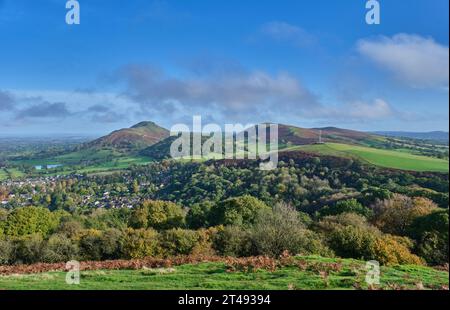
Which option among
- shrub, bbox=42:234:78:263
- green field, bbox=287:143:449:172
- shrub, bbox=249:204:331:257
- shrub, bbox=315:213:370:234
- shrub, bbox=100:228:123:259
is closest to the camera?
shrub, bbox=249:204:331:257

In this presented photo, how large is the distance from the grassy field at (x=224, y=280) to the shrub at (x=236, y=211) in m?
20.7

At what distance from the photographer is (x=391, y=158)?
79.4 m

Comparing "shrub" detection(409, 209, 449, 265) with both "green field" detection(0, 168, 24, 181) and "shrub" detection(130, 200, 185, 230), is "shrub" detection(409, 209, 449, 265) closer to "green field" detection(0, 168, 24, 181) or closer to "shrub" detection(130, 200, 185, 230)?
"shrub" detection(130, 200, 185, 230)

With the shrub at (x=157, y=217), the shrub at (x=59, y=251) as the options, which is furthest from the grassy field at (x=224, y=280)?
the shrub at (x=157, y=217)

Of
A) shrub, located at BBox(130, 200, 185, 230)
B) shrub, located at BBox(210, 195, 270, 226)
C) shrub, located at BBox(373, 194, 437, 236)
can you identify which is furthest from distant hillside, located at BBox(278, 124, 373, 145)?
shrub, located at BBox(130, 200, 185, 230)

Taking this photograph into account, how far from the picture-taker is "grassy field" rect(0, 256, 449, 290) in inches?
455

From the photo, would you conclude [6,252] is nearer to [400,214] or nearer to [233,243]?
[233,243]

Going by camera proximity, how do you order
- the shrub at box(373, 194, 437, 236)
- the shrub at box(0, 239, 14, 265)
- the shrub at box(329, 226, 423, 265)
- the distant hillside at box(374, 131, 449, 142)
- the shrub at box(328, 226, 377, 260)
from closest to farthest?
the shrub at box(329, 226, 423, 265) < the shrub at box(328, 226, 377, 260) < the shrub at box(0, 239, 14, 265) < the shrub at box(373, 194, 437, 236) < the distant hillside at box(374, 131, 449, 142)

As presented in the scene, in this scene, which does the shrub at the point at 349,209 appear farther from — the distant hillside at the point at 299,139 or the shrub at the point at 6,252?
the distant hillside at the point at 299,139

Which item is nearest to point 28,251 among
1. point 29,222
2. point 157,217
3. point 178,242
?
point 178,242

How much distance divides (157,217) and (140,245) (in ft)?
53.2

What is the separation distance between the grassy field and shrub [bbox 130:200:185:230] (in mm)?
24356

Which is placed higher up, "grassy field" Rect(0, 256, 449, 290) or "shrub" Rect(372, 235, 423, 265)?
"grassy field" Rect(0, 256, 449, 290)

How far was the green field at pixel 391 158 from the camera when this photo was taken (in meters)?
69.4
